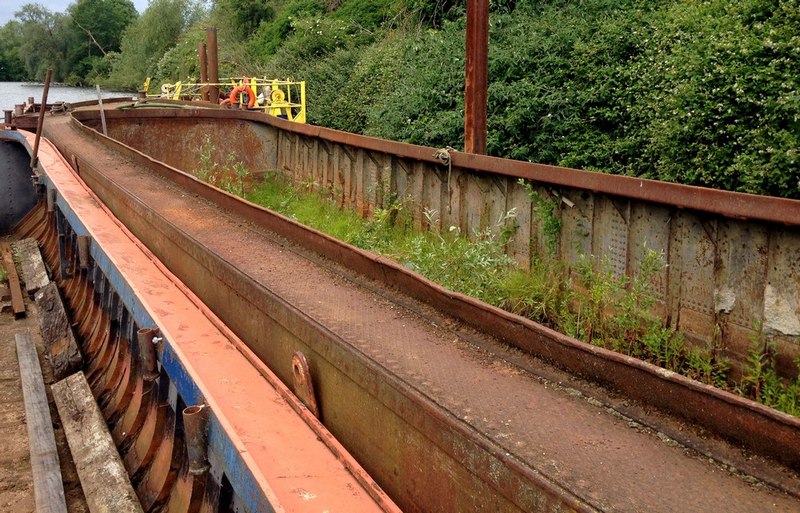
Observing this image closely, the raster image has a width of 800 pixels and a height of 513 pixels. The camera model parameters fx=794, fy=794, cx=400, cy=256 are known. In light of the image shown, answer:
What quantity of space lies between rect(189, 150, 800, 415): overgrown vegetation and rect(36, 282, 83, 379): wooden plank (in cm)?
254

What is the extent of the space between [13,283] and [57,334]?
254 centimetres

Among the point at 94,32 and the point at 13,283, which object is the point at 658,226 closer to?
the point at 13,283

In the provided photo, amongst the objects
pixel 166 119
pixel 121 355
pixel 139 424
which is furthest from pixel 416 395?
pixel 166 119

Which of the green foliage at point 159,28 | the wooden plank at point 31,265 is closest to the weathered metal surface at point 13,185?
the wooden plank at point 31,265

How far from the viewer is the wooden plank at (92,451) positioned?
408 centimetres

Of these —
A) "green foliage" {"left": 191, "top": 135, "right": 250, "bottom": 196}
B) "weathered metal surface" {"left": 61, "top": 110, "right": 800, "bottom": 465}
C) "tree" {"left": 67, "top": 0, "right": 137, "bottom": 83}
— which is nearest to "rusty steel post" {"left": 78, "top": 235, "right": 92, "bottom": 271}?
"weathered metal surface" {"left": 61, "top": 110, "right": 800, "bottom": 465}

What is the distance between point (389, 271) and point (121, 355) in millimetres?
2762

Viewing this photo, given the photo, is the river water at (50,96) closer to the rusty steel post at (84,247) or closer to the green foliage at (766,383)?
the rusty steel post at (84,247)

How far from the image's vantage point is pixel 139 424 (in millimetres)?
4562

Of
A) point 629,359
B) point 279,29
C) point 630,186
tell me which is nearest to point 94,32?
point 279,29

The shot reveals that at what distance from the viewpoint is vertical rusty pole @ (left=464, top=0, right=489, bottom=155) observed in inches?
275

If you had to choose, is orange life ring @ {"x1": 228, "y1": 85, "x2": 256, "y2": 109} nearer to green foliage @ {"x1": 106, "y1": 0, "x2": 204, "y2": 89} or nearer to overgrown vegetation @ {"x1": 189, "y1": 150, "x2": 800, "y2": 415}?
overgrown vegetation @ {"x1": 189, "y1": 150, "x2": 800, "y2": 415}

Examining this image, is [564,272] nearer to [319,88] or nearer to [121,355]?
[121,355]

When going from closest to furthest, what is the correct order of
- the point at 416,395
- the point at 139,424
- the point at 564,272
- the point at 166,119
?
the point at 416,395
the point at 139,424
the point at 564,272
the point at 166,119
